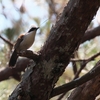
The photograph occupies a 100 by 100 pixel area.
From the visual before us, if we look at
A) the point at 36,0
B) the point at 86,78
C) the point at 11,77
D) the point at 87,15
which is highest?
the point at 36,0

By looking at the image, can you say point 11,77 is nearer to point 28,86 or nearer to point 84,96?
point 84,96

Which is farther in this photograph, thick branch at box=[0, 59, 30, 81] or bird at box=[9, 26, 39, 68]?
thick branch at box=[0, 59, 30, 81]

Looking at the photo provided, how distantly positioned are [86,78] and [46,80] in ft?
0.38

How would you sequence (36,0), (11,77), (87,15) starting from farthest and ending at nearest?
(36,0)
(11,77)
(87,15)

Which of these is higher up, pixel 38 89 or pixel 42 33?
pixel 42 33

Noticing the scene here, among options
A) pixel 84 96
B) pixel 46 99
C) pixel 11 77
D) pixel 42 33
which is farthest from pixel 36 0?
pixel 46 99

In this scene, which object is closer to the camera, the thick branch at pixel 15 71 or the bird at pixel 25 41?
the bird at pixel 25 41

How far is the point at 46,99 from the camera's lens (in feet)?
2.88

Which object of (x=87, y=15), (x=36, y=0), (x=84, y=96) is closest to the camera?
(x=87, y=15)

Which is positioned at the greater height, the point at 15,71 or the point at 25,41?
the point at 15,71

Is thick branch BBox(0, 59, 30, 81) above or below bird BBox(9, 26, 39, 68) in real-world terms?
above

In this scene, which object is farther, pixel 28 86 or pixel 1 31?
pixel 1 31

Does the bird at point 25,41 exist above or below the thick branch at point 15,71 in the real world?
below

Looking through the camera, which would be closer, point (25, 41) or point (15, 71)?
point (25, 41)
